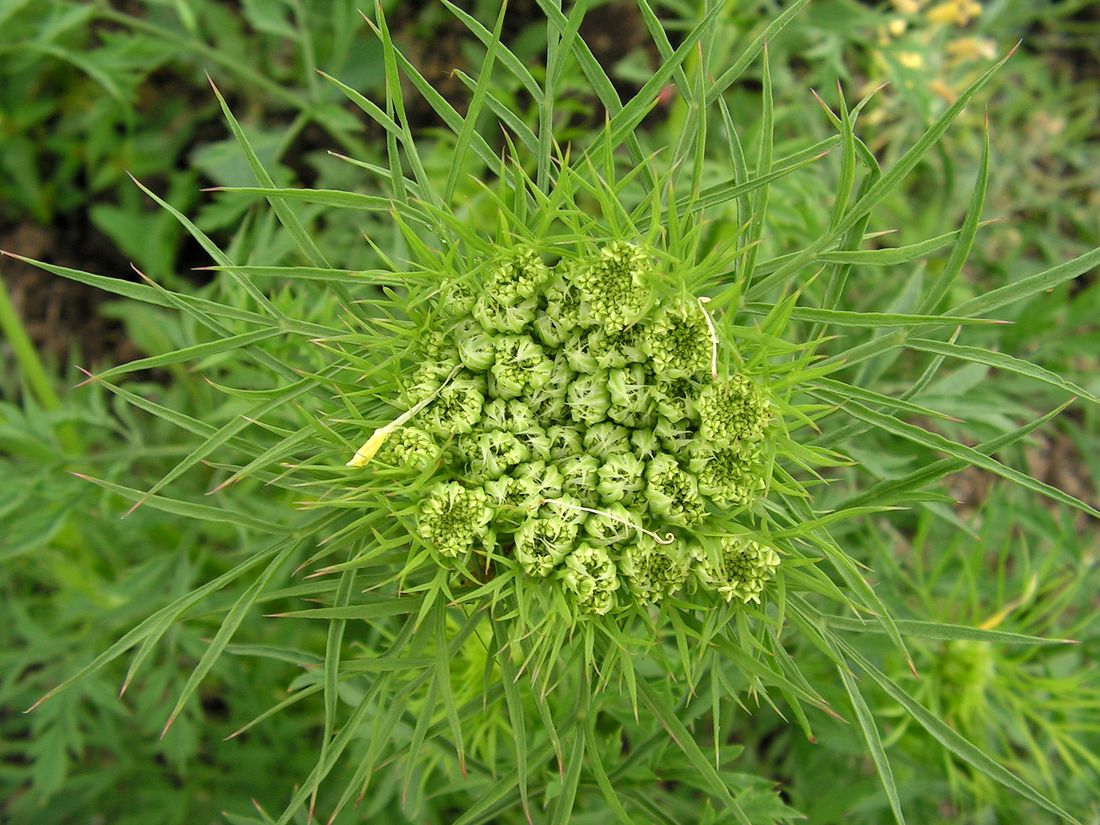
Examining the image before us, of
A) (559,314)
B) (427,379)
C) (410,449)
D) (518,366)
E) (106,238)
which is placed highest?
(559,314)

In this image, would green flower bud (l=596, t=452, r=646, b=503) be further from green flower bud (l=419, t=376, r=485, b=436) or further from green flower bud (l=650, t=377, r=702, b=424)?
green flower bud (l=419, t=376, r=485, b=436)

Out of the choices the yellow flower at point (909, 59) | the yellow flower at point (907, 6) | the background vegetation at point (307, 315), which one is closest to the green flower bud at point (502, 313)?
the background vegetation at point (307, 315)

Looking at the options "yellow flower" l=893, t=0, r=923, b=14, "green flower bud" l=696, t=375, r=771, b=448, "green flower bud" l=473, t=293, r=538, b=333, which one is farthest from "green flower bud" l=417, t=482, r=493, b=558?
"yellow flower" l=893, t=0, r=923, b=14

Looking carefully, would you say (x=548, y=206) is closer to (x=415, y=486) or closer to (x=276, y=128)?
(x=415, y=486)

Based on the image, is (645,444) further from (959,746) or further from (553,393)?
(959,746)

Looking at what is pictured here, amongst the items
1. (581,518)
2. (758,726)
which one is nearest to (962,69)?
(758,726)

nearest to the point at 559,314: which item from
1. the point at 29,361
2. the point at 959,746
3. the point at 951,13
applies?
the point at 959,746

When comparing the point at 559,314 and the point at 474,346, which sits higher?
the point at 559,314
